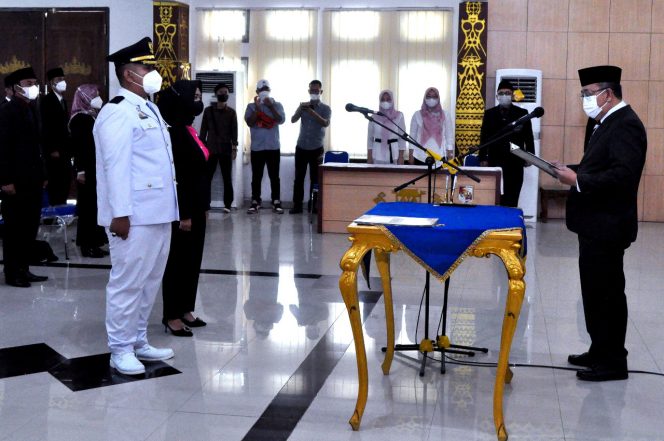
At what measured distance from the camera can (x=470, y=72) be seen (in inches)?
455

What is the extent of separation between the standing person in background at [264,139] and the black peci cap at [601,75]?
735 cm

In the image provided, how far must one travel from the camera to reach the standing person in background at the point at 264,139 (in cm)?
1171

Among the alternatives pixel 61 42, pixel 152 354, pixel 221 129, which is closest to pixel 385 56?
pixel 221 129

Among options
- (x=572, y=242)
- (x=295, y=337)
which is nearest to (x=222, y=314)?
(x=295, y=337)

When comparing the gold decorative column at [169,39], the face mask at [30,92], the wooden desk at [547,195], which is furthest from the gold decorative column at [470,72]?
the face mask at [30,92]

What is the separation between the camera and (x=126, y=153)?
14.3 ft

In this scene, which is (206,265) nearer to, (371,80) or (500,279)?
(500,279)

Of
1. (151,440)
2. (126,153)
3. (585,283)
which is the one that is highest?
(126,153)

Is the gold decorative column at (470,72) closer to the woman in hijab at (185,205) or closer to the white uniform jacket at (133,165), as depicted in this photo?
the woman in hijab at (185,205)

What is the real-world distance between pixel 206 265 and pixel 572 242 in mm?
4079

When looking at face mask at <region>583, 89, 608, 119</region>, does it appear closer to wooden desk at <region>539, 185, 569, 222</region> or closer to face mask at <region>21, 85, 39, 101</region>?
face mask at <region>21, 85, 39, 101</region>

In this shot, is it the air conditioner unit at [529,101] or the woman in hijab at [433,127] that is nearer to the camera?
the woman in hijab at [433,127]

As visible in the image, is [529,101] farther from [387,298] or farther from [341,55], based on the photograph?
[387,298]

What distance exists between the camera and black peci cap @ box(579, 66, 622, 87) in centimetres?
452
